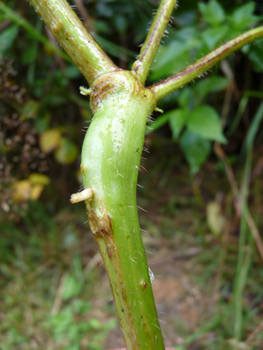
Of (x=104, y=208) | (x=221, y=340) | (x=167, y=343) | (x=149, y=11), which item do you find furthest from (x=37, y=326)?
(x=149, y=11)

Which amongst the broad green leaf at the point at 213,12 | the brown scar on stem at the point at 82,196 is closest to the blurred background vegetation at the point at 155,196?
the broad green leaf at the point at 213,12

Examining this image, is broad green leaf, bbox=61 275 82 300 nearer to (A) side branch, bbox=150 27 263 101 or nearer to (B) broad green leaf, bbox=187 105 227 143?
(B) broad green leaf, bbox=187 105 227 143

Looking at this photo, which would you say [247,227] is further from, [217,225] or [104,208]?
[104,208]

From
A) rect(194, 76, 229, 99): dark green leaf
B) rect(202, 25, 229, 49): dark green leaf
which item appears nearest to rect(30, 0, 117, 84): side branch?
rect(202, 25, 229, 49): dark green leaf

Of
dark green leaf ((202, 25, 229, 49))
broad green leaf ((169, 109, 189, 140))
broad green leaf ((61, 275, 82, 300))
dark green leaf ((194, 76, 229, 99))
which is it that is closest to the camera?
dark green leaf ((202, 25, 229, 49))

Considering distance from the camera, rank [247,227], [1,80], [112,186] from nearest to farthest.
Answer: [112,186], [1,80], [247,227]

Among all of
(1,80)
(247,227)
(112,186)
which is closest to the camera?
(112,186)

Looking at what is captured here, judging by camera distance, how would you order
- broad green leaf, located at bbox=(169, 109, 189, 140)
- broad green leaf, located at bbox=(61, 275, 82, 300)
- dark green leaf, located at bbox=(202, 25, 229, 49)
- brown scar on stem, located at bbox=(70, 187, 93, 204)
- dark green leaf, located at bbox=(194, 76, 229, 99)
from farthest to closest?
broad green leaf, located at bbox=(61, 275, 82, 300)
dark green leaf, located at bbox=(194, 76, 229, 99)
broad green leaf, located at bbox=(169, 109, 189, 140)
dark green leaf, located at bbox=(202, 25, 229, 49)
brown scar on stem, located at bbox=(70, 187, 93, 204)
